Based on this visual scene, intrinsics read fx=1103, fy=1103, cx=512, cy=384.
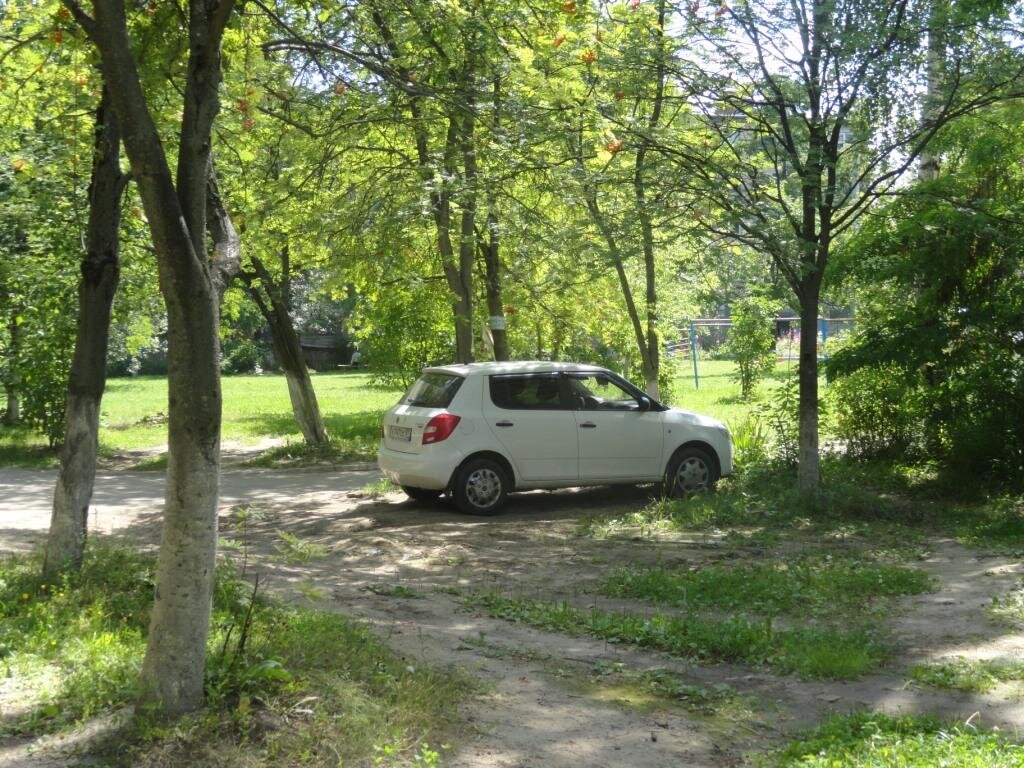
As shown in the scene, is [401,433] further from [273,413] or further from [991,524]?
[273,413]

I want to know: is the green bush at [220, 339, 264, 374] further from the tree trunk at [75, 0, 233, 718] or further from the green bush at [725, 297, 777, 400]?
the tree trunk at [75, 0, 233, 718]

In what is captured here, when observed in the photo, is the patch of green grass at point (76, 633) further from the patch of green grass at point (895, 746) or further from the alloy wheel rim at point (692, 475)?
the alloy wheel rim at point (692, 475)

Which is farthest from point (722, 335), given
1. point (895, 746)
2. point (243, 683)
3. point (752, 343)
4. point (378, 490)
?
point (243, 683)

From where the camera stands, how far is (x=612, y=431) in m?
12.9

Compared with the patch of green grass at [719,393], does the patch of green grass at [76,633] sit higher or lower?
lower

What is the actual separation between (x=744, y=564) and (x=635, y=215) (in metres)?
4.25

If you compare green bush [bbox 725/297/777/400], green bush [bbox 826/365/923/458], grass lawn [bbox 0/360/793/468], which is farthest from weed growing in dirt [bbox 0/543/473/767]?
green bush [bbox 725/297/777/400]

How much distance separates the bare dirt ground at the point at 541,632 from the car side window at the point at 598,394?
46.2 inches

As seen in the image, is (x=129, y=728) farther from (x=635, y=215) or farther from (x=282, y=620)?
(x=635, y=215)

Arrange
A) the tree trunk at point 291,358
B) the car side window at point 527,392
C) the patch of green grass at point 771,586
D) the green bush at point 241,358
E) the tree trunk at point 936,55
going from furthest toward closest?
the green bush at point 241,358 → the tree trunk at point 291,358 → the car side window at point 527,392 → the tree trunk at point 936,55 → the patch of green grass at point 771,586

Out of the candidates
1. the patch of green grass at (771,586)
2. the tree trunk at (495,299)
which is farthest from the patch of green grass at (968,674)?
the tree trunk at (495,299)

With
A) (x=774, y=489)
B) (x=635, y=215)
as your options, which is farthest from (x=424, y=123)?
(x=774, y=489)

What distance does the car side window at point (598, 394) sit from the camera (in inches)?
507

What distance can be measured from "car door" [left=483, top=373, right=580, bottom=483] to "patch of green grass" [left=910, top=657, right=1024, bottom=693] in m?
6.48
